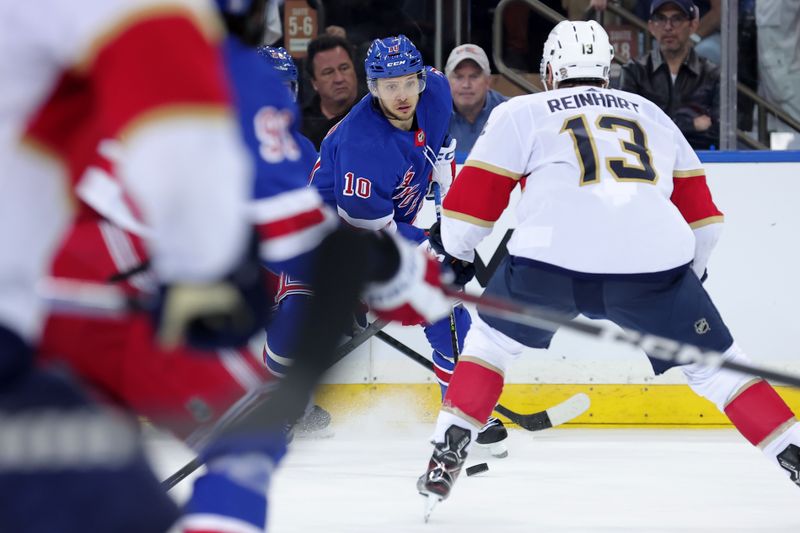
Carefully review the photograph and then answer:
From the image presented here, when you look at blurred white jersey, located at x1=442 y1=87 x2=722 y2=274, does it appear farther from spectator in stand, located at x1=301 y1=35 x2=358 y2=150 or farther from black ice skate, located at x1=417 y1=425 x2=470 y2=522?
spectator in stand, located at x1=301 y1=35 x2=358 y2=150

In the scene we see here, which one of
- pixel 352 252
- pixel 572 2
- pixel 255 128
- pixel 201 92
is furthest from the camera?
pixel 572 2

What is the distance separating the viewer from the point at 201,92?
1016 millimetres

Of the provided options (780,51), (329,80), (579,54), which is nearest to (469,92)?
(329,80)

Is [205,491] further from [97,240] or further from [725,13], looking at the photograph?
[725,13]

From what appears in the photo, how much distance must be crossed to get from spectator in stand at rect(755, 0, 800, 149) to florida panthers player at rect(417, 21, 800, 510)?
219 centimetres

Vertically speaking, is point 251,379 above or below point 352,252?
below

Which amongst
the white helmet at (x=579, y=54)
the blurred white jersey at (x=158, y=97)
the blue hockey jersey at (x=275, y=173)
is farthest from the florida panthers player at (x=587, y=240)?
the blurred white jersey at (x=158, y=97)

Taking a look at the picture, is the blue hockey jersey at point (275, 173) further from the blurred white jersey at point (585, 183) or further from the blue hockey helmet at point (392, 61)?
the blue hockey helmet at point (392, 61)

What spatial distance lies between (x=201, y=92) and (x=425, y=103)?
A: 151 inches

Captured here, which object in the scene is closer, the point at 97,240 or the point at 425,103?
the point at 97,240

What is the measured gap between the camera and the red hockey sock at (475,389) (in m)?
3.25

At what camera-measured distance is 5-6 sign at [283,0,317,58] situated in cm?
577

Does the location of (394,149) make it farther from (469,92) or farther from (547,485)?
(547,485)

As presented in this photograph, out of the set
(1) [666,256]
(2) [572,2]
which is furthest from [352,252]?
(2) [572,2]
